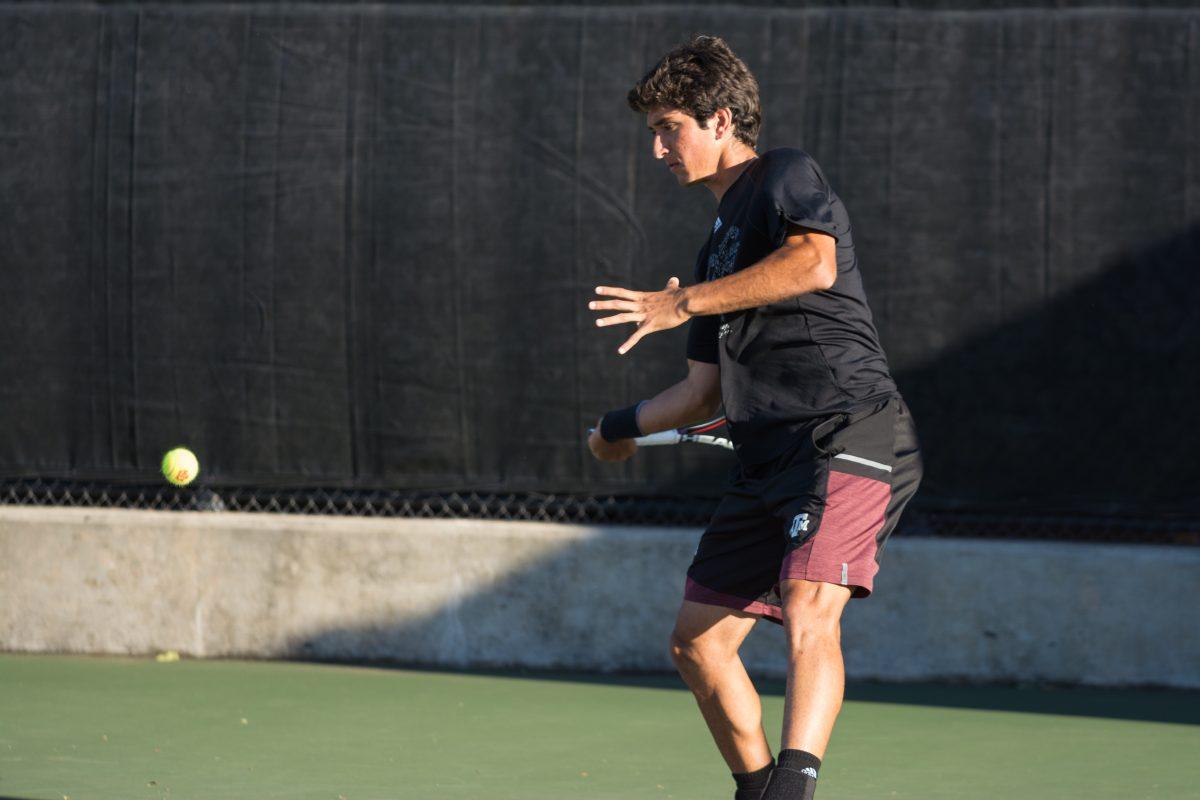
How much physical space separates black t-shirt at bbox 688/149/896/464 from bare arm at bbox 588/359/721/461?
24cm

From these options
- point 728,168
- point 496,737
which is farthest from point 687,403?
point 496,737

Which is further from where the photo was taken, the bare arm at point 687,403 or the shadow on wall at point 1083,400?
the shadow on wall at point 1083,400

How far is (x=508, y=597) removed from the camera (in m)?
6.54

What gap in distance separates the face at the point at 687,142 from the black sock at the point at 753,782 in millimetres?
1276

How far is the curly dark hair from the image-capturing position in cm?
363

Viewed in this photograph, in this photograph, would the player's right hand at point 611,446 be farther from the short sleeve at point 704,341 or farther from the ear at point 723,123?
the ear at point 723,123

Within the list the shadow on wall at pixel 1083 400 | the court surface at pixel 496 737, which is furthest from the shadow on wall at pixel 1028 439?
the court surface at pixel 496 737

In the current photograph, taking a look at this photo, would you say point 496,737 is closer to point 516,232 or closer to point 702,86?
point 516,232

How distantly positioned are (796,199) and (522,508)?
3.49 m

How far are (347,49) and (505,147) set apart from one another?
30.0 inches

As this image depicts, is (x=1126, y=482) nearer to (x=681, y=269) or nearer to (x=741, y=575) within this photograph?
(x=681, y=269)

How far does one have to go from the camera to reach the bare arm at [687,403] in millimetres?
3891

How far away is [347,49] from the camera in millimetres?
6789

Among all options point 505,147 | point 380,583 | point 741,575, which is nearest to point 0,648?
point 380,583
